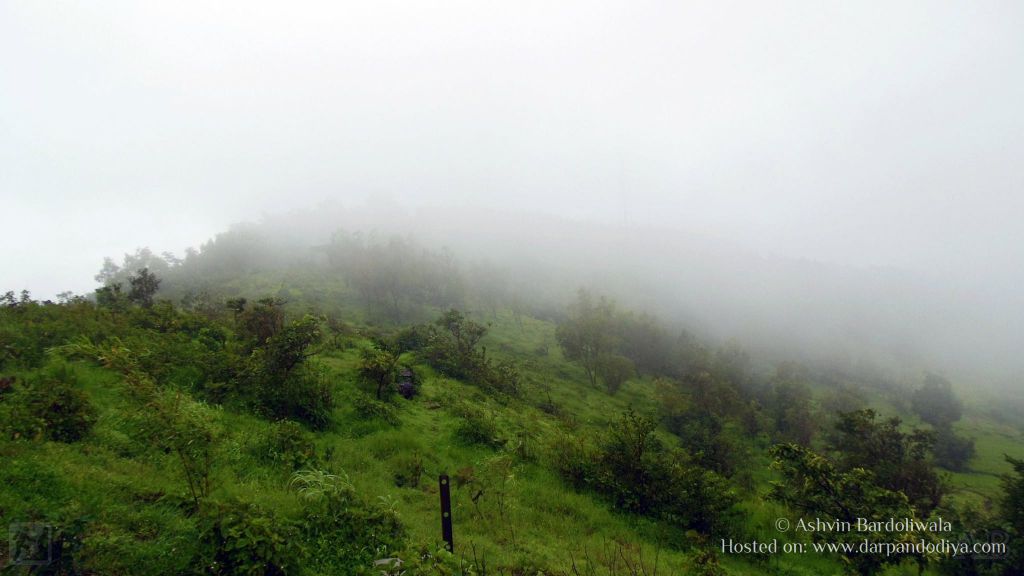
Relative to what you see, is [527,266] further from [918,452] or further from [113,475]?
[113,475]

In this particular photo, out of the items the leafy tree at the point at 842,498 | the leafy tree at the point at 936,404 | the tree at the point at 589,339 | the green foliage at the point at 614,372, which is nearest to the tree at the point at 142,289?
the leafy tree at the point at 842,498

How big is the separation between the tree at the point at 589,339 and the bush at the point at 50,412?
51.0 meters

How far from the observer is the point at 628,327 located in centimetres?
7394

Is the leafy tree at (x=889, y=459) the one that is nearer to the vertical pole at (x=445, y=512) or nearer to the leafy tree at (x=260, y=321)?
the vertical pole at (x=445, y=512)

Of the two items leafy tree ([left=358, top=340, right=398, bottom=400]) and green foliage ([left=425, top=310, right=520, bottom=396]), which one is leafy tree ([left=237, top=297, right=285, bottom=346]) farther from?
green foliage ([left=425, top=310, right=520, bottom=396])

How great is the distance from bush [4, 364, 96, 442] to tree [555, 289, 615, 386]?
50995 millimetres

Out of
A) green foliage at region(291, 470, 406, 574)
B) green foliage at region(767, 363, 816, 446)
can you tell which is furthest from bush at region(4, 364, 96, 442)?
green foliage at region(767, 363, 816, 446)

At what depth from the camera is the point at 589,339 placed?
58000 millimetres

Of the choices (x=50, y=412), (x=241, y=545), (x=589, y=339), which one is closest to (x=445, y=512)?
(x=241, y=545)

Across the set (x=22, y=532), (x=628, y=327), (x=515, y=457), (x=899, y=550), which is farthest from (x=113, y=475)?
(x=628, y=327)

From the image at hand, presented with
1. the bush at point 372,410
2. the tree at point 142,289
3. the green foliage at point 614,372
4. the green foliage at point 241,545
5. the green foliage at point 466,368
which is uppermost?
the tree at point 142,289

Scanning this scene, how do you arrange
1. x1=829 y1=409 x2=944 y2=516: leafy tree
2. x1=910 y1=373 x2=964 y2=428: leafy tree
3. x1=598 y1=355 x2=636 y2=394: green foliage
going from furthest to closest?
x1=910 y1=373 x2=964 y2=428: leafy tree
x1=598 y1=355 x2=636 y2=394: green foliage
x1=829 y1=409 x2=944 y2=516: leafy tree

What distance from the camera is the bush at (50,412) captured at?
873 centimetres

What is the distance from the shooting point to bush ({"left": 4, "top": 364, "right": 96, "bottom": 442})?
8.73m
